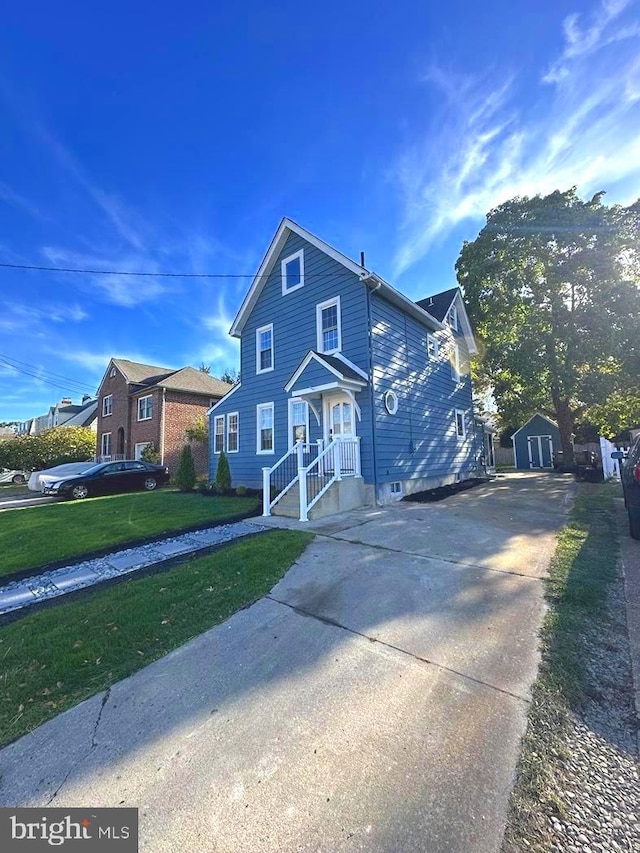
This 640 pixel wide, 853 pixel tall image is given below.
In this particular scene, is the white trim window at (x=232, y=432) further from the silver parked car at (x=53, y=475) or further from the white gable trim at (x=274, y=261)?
the silver parked car at (x=53, y=475)

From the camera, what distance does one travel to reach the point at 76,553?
6500 mm

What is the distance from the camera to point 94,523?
905cm

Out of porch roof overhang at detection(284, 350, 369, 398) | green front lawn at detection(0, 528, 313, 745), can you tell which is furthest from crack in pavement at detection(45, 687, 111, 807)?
porch roof overhang at detection(284, 350, 369, 398)

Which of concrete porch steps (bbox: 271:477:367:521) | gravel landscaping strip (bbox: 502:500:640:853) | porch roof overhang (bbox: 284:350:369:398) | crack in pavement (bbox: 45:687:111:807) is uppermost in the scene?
porch roof overhang (bbox: 284:350:369:398)

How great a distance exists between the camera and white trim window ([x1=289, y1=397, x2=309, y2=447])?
12047mm

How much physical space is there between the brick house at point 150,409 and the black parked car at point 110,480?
146 inches

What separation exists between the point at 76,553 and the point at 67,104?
9972 mm

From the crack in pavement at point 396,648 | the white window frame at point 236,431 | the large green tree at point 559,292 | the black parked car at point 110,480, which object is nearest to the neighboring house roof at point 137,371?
the black parked car at point 110,480

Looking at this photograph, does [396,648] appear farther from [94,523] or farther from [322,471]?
[94,523]

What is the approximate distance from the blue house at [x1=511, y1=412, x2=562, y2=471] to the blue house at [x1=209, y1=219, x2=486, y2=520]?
620 inches

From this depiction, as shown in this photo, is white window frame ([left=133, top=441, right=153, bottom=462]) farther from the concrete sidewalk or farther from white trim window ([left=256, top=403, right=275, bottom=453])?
the concrete sidewalk

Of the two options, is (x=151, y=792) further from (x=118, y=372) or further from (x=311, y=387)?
(x=118, y=372)

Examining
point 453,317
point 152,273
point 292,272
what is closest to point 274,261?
point 292,272

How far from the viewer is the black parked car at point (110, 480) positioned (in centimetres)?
1522
